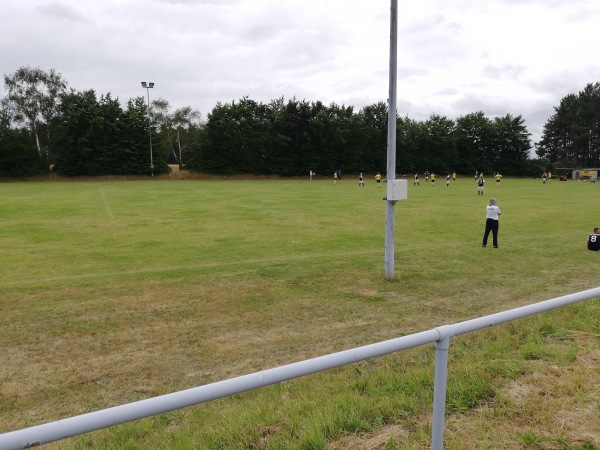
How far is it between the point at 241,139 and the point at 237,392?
65.5 meters

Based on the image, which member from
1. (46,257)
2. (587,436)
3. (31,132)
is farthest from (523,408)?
(31,132)

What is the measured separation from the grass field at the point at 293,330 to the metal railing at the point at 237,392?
0.98 m

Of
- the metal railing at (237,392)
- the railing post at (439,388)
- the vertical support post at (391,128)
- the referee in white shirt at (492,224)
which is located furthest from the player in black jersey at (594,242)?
the railing post at (439,388)

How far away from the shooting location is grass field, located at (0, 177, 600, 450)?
11.8ft

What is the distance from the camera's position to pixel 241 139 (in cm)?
6569

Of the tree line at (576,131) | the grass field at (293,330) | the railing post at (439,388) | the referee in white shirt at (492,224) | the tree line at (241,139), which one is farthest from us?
the tree line at (576,131)

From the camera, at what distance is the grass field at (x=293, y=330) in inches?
142

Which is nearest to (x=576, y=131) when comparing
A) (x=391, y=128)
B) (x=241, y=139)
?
(x=241, y=139)

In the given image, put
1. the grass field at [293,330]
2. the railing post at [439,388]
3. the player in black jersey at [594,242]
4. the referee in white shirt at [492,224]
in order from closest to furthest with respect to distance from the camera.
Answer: the railing post at [439,388], the grass field at [293,330], the player in black jersey at [594,242], the referee in white shirt at [492,224]

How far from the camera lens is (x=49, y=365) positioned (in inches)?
246

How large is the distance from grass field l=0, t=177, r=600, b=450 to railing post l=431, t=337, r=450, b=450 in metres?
0.49

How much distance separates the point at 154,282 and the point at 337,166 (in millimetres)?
61264

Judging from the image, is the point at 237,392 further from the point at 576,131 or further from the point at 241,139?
the point at 576,131

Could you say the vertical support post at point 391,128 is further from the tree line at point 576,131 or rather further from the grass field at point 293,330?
the tree line at point 576,131
